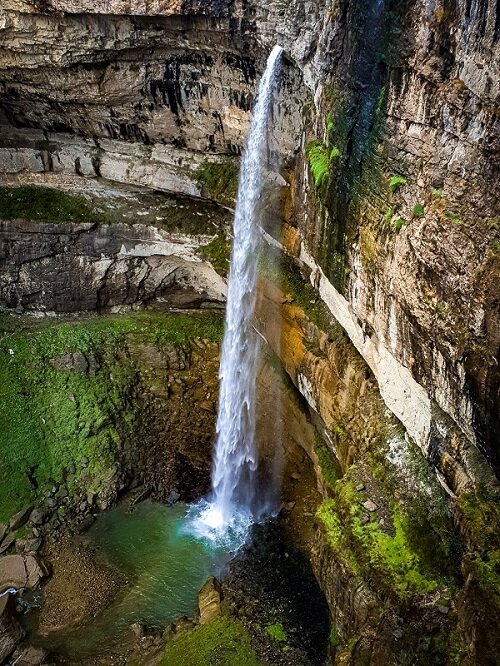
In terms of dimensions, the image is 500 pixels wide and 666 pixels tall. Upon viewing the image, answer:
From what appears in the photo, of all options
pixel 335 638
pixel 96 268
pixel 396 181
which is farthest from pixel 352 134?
pixel 96 268

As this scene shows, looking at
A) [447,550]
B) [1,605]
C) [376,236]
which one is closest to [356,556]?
[447,550]

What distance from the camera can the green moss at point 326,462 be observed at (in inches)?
492

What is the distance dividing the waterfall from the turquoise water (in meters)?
0.76

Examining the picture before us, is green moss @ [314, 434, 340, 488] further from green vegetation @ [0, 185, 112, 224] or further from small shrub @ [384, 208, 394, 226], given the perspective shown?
green vegetation @ [0, 185, 112, 224]

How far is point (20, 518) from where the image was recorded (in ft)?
47.8

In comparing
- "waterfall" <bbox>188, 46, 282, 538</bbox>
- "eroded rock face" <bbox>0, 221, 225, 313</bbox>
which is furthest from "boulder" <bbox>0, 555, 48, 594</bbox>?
"eroded rock face" <bbox>0, 221, 225, 313</bbox>

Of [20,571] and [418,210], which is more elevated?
[418,210]

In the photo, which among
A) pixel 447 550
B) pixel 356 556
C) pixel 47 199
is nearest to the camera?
pixel 447 550

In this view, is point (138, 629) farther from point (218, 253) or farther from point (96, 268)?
point (96, 268)

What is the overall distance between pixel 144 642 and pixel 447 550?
21.2 ft

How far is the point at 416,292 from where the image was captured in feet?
28.1

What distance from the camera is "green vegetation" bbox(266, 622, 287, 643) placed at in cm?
1084

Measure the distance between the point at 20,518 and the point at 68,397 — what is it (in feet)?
11.2

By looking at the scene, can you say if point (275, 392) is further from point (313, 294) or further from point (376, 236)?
point (376, 236)
